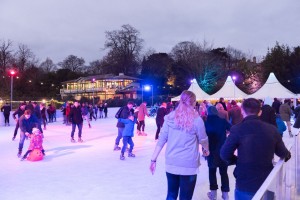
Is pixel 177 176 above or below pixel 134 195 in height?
above

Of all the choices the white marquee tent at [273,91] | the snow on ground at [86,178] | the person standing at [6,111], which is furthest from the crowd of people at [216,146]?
the white marquee tent at [273,91]

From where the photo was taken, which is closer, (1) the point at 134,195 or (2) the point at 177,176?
(2) the point at 177,176

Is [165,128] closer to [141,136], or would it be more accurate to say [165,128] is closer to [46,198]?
[46,198]

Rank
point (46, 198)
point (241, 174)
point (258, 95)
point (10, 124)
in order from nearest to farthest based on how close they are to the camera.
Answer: point (241, 174), point (46, 198), point (10, 124), point (258, 95)

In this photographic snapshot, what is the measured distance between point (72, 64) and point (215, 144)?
260 feet

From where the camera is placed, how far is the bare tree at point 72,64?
8050cm

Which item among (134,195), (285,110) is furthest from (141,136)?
(134,195)

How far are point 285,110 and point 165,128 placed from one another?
38.5 ft

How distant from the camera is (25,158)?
342 inches

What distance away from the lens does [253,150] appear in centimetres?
276

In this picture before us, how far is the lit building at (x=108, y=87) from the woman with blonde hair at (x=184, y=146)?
2163 inches

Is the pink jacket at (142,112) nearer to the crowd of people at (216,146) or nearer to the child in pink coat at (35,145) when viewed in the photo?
the child in pink coat at (35,145)

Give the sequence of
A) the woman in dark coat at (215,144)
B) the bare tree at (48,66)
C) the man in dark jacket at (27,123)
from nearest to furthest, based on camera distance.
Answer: the woman in dark coat at (215,144)
the man in dark jacket at (27,123)
the bare tree at (48,66)

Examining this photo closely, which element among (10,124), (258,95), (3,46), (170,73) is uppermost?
(3,46)
